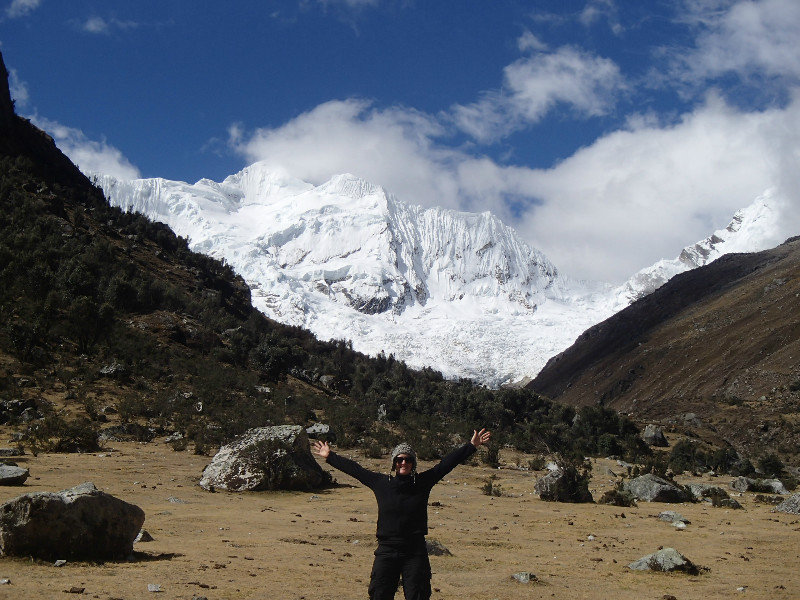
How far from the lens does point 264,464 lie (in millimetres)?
16516

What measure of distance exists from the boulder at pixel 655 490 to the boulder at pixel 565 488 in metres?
1.58

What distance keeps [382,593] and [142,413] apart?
21.1 metres

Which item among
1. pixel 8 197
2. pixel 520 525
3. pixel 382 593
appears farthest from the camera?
pixel 8 197

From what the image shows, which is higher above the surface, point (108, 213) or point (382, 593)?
point (108, 213)

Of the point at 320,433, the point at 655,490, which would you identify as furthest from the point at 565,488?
the point at 320,433

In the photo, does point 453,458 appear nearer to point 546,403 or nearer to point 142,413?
point 142,413

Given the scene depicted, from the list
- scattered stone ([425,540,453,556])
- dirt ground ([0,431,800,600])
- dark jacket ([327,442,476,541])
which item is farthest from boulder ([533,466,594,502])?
dark jacket ([327,442,476,541])

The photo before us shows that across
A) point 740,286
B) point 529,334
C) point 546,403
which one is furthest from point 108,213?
A: point 529,334

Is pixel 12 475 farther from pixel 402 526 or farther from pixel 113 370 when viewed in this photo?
pixel 113 370

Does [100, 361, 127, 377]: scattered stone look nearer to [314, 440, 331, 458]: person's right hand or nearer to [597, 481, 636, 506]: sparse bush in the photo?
[597, 481, 636, 506]: sparse bush

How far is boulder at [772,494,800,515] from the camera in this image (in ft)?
53.6

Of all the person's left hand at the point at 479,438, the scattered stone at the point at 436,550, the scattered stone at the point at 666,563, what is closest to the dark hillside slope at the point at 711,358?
the scattered stone at the point at 666,563

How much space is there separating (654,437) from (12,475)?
3244 centimetres

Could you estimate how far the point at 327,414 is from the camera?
31.3 meters
